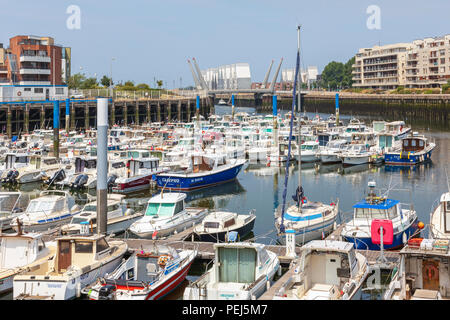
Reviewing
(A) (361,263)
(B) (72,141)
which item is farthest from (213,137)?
(A) (361,263)

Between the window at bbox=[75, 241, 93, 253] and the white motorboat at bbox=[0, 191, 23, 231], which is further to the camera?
the white motorboat at bbox=[0, 191, 23, 231]

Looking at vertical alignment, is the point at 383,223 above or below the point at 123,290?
above

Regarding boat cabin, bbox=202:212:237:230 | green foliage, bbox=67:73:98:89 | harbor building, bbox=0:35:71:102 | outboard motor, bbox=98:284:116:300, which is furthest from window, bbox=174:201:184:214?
green foliage, bbox=67:73:98:89

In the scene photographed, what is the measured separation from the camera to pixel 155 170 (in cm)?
3269

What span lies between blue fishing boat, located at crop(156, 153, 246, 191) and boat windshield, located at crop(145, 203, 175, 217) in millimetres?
9062

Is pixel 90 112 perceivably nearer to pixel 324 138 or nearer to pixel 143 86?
pixel 143 86

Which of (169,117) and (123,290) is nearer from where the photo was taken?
(123,290)

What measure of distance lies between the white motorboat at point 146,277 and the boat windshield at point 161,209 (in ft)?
15.7

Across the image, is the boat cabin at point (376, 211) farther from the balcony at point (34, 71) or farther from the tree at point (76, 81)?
the tree at point (76, 81)

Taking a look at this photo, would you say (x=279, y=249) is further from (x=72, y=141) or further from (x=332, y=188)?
(x=72, y=141)

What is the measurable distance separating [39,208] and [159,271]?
9117 millimetres

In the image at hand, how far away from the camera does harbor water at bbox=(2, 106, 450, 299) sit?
26.8 m

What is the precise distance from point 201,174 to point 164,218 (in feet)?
35.1

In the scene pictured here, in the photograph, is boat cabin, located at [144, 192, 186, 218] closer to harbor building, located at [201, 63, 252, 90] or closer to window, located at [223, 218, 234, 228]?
window, located at [223, 218, 234, 228]
